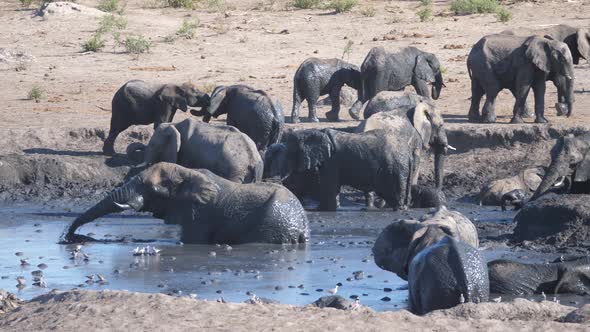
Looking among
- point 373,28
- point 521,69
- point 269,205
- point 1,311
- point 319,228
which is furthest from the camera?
point 373,28

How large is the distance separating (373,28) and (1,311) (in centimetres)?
1649

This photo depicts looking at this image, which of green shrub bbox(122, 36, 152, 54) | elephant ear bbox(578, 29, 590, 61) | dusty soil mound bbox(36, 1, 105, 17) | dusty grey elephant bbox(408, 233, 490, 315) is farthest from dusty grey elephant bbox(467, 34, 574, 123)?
dusty grey elephant bbox(408, 233, 490, 315)

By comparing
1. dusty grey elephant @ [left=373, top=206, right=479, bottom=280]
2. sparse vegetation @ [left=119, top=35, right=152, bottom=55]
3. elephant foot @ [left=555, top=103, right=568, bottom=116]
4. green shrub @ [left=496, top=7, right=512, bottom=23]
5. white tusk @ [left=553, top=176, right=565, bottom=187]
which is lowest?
elephant foot @ [left=555, top=103, right=568, bottom=116]

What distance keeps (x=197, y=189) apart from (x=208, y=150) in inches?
104

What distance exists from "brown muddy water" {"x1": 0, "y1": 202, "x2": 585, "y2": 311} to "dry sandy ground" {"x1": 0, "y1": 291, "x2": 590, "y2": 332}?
1866 millimetres

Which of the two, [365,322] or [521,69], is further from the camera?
[521,69]

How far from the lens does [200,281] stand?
38.1 feet

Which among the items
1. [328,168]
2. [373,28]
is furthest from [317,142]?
[373,28]

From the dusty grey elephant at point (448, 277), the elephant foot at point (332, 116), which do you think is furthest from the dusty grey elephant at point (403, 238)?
the elephant foot at point (332, 116)

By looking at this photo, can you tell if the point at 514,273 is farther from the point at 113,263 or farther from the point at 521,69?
the point at 521,69

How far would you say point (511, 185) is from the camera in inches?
657

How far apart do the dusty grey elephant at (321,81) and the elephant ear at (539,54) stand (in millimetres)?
2446

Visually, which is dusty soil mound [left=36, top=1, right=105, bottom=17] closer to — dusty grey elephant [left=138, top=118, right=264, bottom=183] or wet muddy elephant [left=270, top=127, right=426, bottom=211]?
dusty grey elephant [left=138, top=118, right=264, bottom=183]

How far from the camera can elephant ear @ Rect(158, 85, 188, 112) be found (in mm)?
18094
